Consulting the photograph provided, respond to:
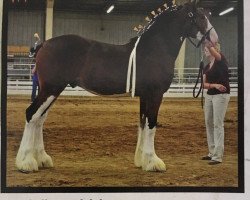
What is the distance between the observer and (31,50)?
2008 mm

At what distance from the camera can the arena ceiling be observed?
2.04 metres

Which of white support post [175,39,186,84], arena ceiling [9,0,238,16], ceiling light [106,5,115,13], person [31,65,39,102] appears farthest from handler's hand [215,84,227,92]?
person [31,65,39,102]

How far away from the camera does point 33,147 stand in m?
2.00

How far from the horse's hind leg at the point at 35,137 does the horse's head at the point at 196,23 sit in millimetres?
664

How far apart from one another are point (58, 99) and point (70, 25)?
0.35 m

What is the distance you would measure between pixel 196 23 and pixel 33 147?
0.96m

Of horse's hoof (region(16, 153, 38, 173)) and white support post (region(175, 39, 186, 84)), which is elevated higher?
white support post (region(175, 39, 186, 84))

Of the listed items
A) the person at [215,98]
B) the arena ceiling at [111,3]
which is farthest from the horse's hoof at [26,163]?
the person at [215,98]

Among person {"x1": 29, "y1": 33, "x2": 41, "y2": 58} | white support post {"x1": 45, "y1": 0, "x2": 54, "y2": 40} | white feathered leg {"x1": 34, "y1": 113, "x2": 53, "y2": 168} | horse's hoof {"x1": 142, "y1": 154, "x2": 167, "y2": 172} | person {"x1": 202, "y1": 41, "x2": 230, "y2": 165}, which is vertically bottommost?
horse's hoof {"x1": 142, "y1": 154, "x2": 167, "y2": 172}

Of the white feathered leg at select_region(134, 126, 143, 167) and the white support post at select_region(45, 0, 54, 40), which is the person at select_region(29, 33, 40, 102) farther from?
the white feathered leg at select_region(134, 126, 143, 167)

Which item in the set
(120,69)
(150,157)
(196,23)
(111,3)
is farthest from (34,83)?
(196,23)

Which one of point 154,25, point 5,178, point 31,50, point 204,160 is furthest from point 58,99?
point 204,160
